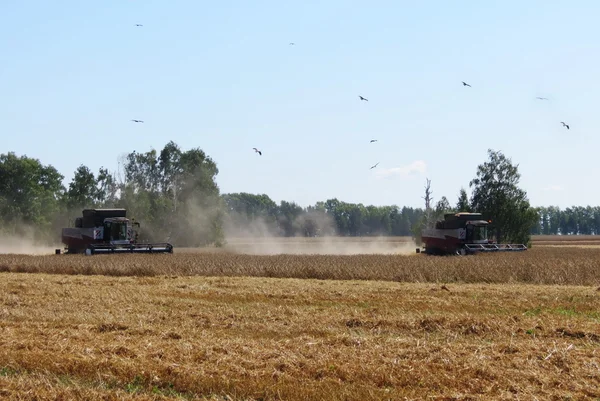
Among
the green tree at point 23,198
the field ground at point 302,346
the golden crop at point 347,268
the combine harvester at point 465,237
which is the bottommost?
the field ground at point 302,346

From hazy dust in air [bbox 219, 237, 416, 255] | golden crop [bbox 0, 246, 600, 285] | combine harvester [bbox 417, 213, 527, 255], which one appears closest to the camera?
golden crop [bbox 0, 246, 600, 285]

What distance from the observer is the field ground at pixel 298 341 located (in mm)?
9094

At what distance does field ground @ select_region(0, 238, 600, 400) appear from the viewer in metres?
9.09

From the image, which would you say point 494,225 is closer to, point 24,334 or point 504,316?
point 504,316

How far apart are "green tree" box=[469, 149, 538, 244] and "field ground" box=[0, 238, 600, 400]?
3979 cm

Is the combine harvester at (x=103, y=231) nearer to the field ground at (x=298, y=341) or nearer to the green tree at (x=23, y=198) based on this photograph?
the field ground at (x=298, y=341)

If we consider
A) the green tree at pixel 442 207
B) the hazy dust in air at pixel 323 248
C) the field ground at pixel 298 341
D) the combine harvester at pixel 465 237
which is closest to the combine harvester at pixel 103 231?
the hazy dust in air at pixel 323 248

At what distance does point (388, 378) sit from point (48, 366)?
15.5ft

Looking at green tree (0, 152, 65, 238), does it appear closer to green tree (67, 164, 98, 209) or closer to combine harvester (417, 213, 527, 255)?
green tree (67, 164, 98, 209)

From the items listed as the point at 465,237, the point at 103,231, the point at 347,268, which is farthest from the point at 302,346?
the point at 103,231

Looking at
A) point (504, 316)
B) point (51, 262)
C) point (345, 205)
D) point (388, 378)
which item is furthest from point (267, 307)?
point (345, 205)

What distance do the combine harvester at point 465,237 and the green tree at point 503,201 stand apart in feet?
50.1

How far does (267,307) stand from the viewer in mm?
17375

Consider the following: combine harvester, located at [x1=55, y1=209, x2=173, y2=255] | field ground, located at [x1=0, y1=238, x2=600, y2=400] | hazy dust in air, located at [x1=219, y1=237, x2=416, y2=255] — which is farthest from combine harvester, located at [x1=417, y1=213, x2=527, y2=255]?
field ground, located at [x1=0, y1=238, x2=600, y2=400]
